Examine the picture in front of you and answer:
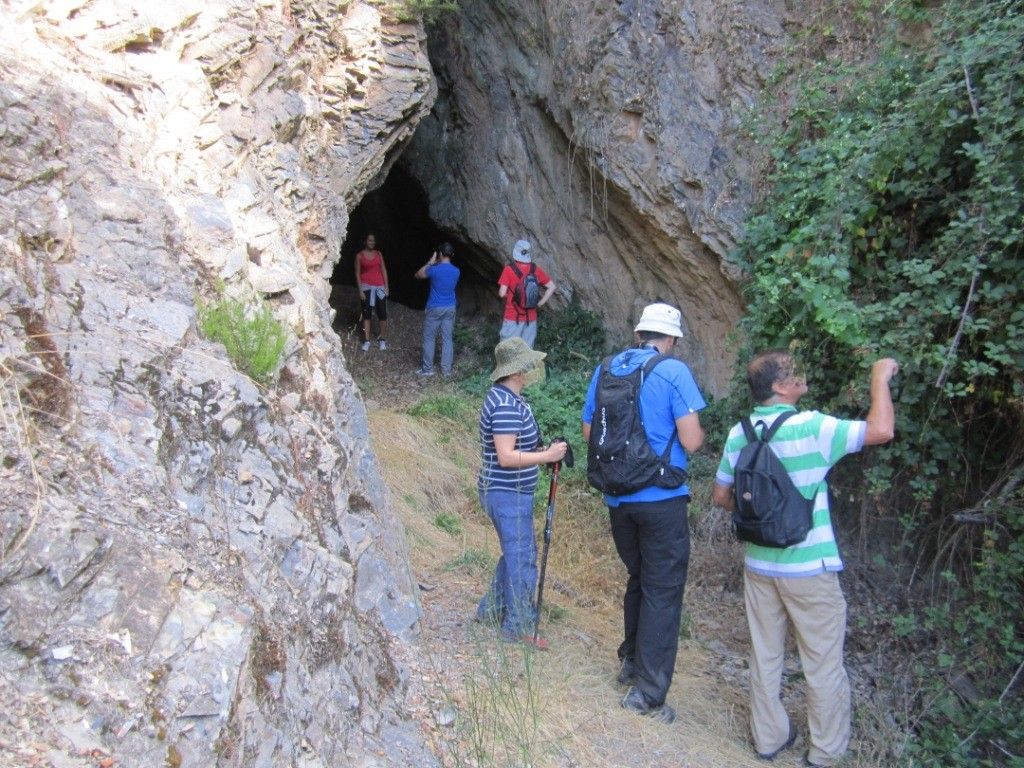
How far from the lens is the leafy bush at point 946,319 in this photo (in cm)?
407

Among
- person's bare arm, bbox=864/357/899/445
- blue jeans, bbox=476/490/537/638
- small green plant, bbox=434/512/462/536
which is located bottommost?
small green plant, bbox=434/512/462/536

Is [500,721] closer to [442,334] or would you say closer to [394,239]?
[442,334]

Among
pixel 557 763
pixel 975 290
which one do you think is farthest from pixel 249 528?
pixel 975 290

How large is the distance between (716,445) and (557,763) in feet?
14.9

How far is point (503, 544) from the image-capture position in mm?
4473

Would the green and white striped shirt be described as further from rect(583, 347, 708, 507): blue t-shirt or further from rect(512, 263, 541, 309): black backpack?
rect(512, 263, 541, 309): black backpack

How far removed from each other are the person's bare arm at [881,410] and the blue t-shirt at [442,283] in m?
7.52

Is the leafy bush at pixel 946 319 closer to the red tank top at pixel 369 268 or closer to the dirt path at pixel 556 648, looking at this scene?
the dirt path at pixel 556 648

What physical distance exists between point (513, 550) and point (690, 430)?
117 cm

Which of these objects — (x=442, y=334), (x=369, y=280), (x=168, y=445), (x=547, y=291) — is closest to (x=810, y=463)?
(x=168, y=445)

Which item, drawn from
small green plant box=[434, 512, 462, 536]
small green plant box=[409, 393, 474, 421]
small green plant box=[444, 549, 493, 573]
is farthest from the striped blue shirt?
small green plant box=[409, 393, 474, 421]

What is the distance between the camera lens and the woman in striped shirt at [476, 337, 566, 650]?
4297 mm

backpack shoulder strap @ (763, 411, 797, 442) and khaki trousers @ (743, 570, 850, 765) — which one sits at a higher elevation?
backpack shoulder strap @ (763, 411, 797, 442)

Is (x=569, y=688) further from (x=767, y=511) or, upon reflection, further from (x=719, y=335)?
(x=719, y=335)
